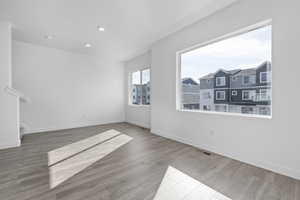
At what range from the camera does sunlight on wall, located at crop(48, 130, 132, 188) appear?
7.08 feet

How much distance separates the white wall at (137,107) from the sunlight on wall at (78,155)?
1489 mm

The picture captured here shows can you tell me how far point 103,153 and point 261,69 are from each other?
133 inches

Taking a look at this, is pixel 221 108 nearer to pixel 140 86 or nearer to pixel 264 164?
pixel 264 164

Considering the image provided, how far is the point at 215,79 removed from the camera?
313cm

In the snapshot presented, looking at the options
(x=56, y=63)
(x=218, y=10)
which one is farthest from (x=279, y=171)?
(x=56, y=63)

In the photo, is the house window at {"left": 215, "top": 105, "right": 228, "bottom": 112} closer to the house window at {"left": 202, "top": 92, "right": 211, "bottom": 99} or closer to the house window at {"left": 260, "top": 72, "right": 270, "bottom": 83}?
the house window at {"left": 202, "top": 92, "right": 211, "bottom": 99}

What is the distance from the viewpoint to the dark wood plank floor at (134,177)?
1688mm

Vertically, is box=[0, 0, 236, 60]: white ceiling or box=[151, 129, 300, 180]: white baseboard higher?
box=[0, 0, 236, 60]: white ceiling

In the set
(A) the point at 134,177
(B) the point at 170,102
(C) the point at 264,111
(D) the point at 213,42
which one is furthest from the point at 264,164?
(D) the point at 213,42

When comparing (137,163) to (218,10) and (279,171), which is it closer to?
(279,171)

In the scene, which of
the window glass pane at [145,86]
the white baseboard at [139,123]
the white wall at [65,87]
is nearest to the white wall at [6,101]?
the white wall at [65,87]

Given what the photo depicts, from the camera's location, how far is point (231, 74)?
2.85m

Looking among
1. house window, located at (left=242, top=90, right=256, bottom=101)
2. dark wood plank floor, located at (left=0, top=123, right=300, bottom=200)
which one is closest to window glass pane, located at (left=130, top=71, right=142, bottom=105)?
dark wood plank floor, located at (left=0, top=123, right=300, bottom=200)

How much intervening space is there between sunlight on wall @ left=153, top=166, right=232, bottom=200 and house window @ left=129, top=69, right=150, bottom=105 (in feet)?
11.9
